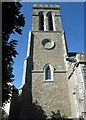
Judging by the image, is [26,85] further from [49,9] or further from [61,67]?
[49,9]

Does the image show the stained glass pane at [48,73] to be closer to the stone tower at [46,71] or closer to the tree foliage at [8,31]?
the stone tower at [46,71]

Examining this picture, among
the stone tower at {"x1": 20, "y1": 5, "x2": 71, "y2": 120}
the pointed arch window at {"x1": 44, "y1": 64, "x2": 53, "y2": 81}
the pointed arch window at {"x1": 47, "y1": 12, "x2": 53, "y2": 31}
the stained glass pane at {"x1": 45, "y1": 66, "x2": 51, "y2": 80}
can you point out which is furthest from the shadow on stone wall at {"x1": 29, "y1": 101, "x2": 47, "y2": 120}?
the pointed arch window at {"x1": 47, "y1": 12, "x2": 53, "y2": 31}

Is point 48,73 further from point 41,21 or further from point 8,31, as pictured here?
point 8,31

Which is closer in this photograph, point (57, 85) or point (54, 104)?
point (54, 104)

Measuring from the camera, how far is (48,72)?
61.0 feet

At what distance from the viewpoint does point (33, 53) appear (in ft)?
64.5

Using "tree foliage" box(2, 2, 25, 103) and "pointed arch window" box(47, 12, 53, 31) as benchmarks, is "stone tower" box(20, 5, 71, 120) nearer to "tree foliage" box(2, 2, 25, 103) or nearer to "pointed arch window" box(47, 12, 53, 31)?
"pointed arch window" box(47, 12, 53, 31)

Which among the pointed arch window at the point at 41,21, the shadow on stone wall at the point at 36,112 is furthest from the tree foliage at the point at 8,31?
the pointed arch window at the point at 41,21

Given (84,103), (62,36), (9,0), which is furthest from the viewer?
(62,36)

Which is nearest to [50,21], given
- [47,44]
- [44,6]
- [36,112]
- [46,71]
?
[44,6]

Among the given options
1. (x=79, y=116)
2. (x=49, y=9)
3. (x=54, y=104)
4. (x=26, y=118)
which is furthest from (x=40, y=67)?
(x=49, y=9)

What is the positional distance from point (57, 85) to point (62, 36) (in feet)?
21.4

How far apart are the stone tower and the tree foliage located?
23.9 ft

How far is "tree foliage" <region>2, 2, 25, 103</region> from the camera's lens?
9016 millimetres
